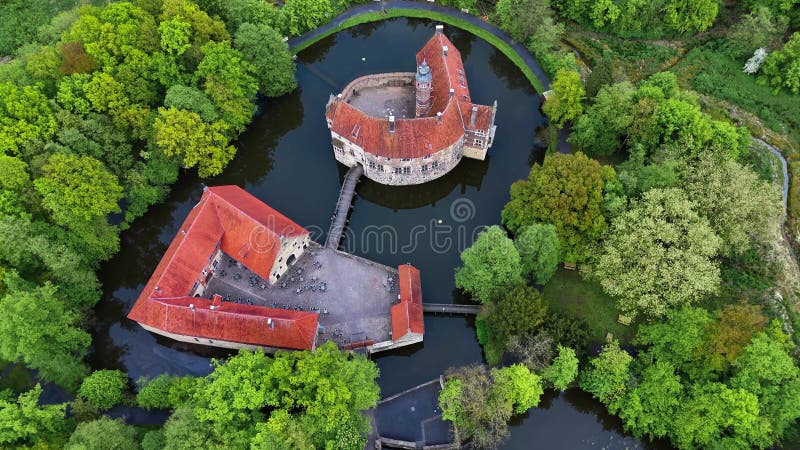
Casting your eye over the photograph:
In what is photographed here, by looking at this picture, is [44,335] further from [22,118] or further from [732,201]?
[732,201]

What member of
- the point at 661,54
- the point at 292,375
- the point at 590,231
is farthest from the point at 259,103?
the point at 661,54

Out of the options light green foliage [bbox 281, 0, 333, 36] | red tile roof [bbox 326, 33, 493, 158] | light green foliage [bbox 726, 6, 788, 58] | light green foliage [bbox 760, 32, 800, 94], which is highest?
light green foliage [bbox 281, 0, 333, 36]

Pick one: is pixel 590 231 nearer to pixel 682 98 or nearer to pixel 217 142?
pixel 682 98

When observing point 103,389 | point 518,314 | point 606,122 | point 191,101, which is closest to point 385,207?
point 518,314

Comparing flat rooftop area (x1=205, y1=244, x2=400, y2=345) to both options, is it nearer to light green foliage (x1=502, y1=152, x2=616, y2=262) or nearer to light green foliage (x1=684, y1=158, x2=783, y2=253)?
light green foliage (x1=502, y1=152, x2=616, y2=262)

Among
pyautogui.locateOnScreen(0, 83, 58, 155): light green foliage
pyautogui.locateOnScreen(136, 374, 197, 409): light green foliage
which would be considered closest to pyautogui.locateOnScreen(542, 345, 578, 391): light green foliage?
pyautogui.locateOnScreen(136, 374, 197, 409): light green foliage

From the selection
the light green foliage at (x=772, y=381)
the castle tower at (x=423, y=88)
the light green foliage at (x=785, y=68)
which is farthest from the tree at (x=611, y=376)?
the light green foliage at (x=785, y=68)
